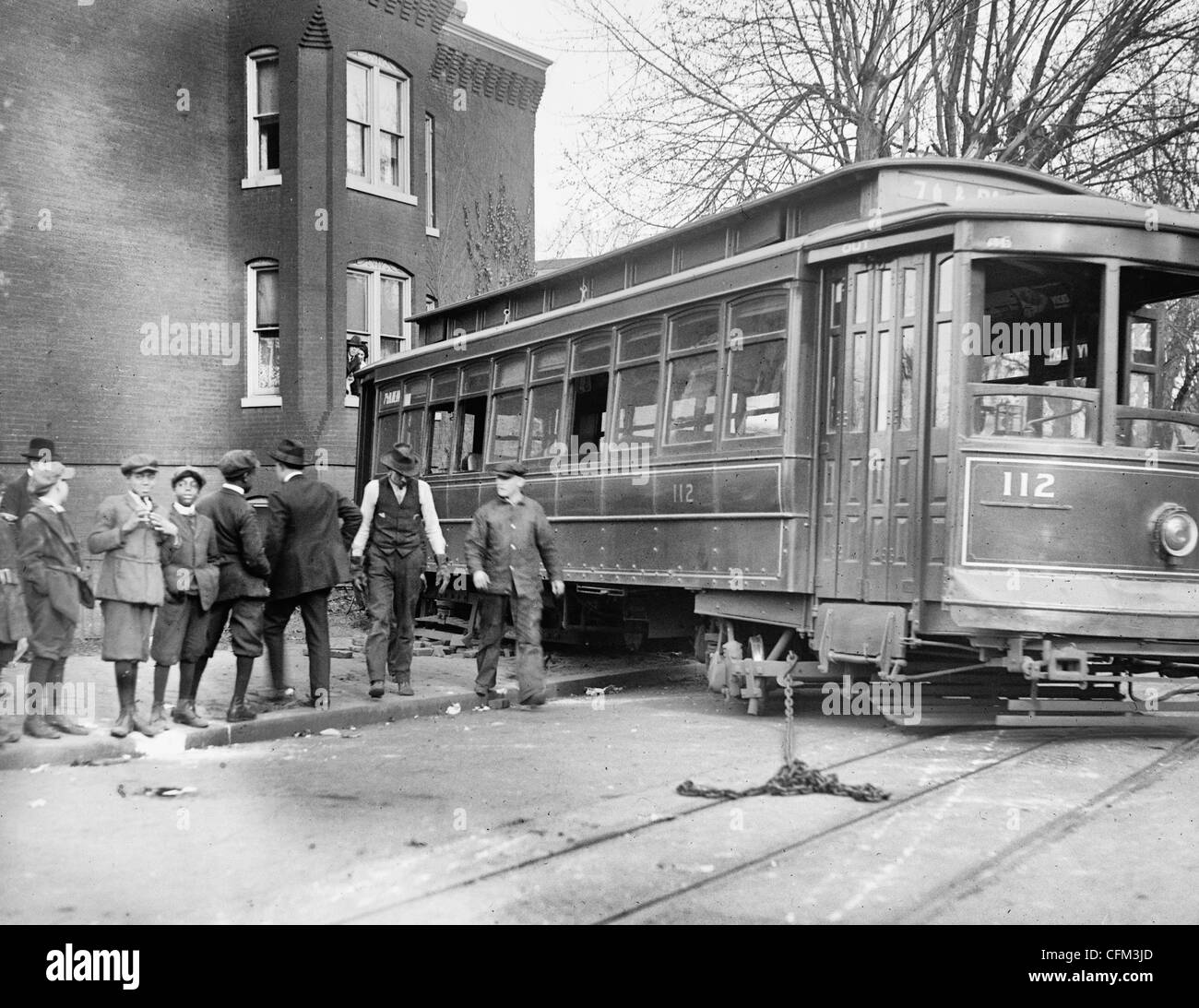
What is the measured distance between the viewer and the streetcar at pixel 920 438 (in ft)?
24.9

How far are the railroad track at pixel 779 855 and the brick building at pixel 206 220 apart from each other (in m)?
13.7

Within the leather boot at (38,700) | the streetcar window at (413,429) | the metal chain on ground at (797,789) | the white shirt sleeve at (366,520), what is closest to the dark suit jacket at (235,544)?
the leather boot at (38,700)

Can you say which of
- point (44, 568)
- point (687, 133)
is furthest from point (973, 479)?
point (687, 133)

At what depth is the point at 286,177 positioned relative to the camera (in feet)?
62.4

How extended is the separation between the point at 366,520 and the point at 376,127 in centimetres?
1232

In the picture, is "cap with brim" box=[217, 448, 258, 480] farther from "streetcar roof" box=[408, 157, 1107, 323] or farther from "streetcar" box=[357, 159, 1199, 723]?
"streetcar roof" box=[408, 157, 1107, 323]

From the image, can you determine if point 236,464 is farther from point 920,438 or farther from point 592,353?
point 920,438

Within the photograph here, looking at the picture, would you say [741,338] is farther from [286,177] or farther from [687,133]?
[286,177]

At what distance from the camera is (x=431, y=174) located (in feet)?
71.3

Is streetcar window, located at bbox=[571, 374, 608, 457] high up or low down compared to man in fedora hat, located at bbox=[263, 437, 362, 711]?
up

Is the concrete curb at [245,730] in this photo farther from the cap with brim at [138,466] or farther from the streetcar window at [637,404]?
the streetcar window at [637,404]

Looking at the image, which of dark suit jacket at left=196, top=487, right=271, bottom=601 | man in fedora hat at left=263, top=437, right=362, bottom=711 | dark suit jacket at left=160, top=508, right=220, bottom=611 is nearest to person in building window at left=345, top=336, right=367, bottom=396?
man in fedora hat at left=263, top=437, right=362, bottom=711

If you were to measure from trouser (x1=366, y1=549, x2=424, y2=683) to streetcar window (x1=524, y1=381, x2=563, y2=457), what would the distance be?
97.9 inches

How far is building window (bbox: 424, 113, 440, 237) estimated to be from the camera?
2147cm
